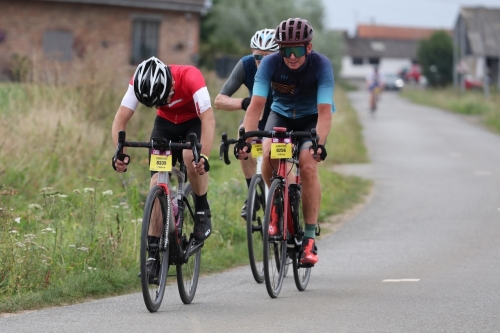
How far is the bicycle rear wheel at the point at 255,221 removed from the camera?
7.75 m

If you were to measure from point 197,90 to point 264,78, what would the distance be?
836 mm

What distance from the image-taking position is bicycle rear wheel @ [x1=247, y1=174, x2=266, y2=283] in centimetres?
775

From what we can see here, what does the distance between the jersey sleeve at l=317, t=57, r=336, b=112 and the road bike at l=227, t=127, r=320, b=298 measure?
1.25ft

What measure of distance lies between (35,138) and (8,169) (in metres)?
1.30

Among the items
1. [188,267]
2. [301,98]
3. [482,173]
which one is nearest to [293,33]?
[301,98]

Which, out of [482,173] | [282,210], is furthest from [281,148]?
[482,173]

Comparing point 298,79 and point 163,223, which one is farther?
point 298,79

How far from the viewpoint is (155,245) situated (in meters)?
7.14

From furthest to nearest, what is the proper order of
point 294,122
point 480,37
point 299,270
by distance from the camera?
point 480,37 < point 299,270 < point 294,122

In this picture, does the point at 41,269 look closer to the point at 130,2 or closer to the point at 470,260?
the point at 470,260

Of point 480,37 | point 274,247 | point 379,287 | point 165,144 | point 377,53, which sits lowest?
point 379,287

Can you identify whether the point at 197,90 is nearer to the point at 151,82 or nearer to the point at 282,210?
the point at 151,82

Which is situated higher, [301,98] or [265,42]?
[265,42]

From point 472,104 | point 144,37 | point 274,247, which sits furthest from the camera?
point 472,104
